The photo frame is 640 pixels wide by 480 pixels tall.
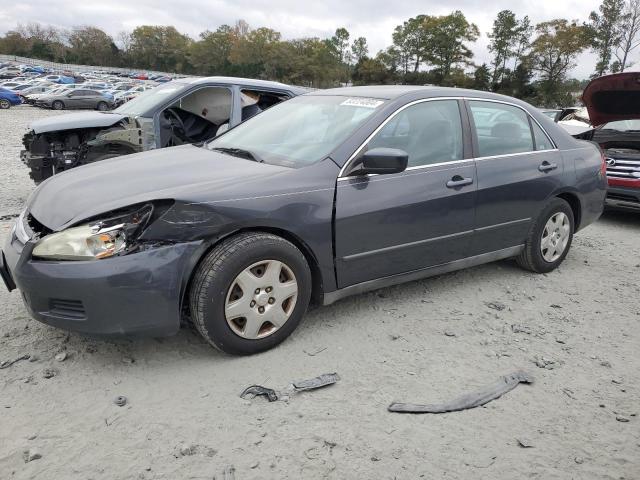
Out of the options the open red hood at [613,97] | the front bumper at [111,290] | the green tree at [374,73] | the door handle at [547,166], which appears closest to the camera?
the front bumper at [111,290]

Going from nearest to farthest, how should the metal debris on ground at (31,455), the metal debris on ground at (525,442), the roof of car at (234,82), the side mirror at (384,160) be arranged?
the metal debris on ground at (31,455), the metal debris on ground at (525,442), the side mirror at (384,160), the roof of car at (234,82)

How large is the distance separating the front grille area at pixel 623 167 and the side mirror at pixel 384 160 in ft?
16.9

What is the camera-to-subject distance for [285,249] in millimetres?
3059

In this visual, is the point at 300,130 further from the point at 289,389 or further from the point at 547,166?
the point at 547,166

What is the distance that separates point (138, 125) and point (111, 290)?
4.51 metres

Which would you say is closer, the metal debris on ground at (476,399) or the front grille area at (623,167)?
the metal debris on ground at (476,399)

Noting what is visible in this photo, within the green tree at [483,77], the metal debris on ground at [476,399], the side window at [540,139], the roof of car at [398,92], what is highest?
the green tree at [483,77]

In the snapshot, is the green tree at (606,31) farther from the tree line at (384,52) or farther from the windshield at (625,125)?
the windshield at (625,125)

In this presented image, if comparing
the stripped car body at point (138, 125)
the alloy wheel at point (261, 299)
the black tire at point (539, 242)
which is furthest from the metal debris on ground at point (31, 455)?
the stripped car body at point (138, 125)

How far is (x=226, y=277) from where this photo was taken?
286cm

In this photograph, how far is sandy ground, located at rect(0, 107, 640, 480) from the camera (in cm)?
230

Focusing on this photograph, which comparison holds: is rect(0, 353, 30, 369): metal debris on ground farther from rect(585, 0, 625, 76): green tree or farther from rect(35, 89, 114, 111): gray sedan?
rect(585, 0, 625, 76): green tree

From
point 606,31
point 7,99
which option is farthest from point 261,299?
point 606,31

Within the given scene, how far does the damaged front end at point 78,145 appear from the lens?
6.62 metres
